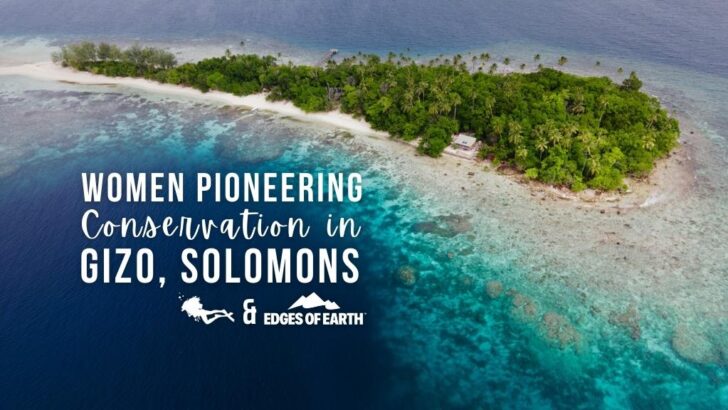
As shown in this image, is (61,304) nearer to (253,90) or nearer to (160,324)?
(160,324)

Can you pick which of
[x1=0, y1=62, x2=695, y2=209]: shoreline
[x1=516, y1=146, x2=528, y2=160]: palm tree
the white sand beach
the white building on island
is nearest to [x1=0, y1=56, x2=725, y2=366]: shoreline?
[x1=0, y1=62, x2=695, y2=209]: shoreline

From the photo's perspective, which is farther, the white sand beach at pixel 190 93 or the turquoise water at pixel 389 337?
the white sand beach at pixel 190 93

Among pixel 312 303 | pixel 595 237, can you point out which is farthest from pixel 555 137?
pixel 312 303

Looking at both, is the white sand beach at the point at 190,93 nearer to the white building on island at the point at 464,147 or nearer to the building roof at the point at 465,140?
A: the white building on island at the point at 464,147

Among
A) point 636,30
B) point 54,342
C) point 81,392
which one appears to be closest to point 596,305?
point 81,392

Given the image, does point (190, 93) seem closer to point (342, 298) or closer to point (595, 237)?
point (342, 298)

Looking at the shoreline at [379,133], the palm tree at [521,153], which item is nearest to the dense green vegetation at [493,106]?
the palm tree at [521,153]

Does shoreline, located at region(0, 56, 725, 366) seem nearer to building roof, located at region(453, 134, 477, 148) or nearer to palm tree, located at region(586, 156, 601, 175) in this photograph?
building roof, located at region(453, 134, 477, 148)
